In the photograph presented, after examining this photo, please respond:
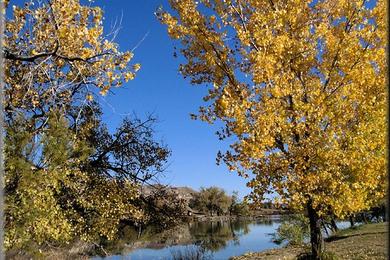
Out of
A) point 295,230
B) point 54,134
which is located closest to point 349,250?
point 54,134

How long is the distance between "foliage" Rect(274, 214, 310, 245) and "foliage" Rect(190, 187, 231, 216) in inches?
2711

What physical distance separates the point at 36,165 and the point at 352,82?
11.3 m

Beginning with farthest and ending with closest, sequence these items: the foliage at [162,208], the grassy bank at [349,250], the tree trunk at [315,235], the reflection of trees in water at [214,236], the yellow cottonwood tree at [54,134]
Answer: the reflection of trees in water at [214,236], the foliage at [162,208], the grassy bank at [349,250], the tree trunk at [315,235], the yellow cottonwood tree at [54,134]

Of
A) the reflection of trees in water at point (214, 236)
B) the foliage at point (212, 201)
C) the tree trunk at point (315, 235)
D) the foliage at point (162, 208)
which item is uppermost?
the foliage at point (212, 201)

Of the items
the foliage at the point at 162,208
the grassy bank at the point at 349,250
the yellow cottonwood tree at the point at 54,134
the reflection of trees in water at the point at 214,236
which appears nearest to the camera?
the yellow cottonwood tree at the point at 54,134

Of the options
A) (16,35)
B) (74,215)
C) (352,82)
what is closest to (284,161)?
(352,82)

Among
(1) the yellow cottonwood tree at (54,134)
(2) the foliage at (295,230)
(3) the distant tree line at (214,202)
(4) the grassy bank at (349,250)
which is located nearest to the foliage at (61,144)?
(1) the yellow cottonwood tree at (54,134)

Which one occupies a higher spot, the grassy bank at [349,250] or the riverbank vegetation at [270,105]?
the riverbank vegetation at [270,105]

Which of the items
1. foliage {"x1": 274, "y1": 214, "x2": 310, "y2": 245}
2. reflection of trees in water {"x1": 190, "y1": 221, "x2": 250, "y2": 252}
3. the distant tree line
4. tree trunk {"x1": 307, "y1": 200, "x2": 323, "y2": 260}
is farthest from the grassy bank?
the distant tree line

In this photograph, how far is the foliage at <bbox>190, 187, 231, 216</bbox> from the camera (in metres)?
124

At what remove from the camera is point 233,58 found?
15.4m

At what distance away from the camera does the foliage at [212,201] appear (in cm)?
12381

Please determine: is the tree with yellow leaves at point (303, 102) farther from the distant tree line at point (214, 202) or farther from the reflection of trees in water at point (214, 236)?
the distant tree line at point (214, 202)

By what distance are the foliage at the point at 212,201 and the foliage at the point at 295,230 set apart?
226ft
